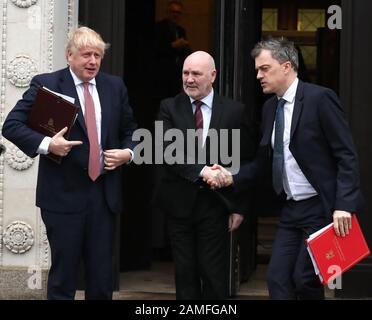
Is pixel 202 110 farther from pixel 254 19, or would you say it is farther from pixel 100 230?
pixel 254 19

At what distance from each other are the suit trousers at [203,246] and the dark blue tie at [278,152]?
1.70 feet

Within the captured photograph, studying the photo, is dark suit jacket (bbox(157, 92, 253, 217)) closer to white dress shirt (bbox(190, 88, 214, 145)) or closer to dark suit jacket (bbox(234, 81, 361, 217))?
white dress shirt (bbox(190, 88, 214, 145))

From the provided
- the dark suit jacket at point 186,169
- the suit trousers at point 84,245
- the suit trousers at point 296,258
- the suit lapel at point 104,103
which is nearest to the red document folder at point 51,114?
the suit lapel at point 104,103

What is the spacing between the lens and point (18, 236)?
8070mm

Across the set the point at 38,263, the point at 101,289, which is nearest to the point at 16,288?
the point at 38,263

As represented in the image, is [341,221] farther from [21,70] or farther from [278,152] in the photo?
[21,70]

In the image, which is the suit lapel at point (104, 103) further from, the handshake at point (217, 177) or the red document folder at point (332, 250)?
the red document folder at point (332, 250)

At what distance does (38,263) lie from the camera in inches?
319

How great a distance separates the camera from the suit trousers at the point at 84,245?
5992mm

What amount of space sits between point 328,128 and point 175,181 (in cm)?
116

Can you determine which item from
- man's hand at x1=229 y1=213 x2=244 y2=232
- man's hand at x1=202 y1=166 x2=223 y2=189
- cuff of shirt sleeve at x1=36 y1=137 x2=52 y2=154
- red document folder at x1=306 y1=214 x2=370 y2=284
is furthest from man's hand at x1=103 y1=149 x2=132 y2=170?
red document folder at x1=306 y1=214 x2=370 y2=284

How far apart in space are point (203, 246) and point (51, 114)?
135 cm

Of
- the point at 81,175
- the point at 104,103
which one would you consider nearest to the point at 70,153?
the point at 81,175

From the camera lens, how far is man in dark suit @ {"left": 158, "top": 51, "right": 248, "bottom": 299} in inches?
249
